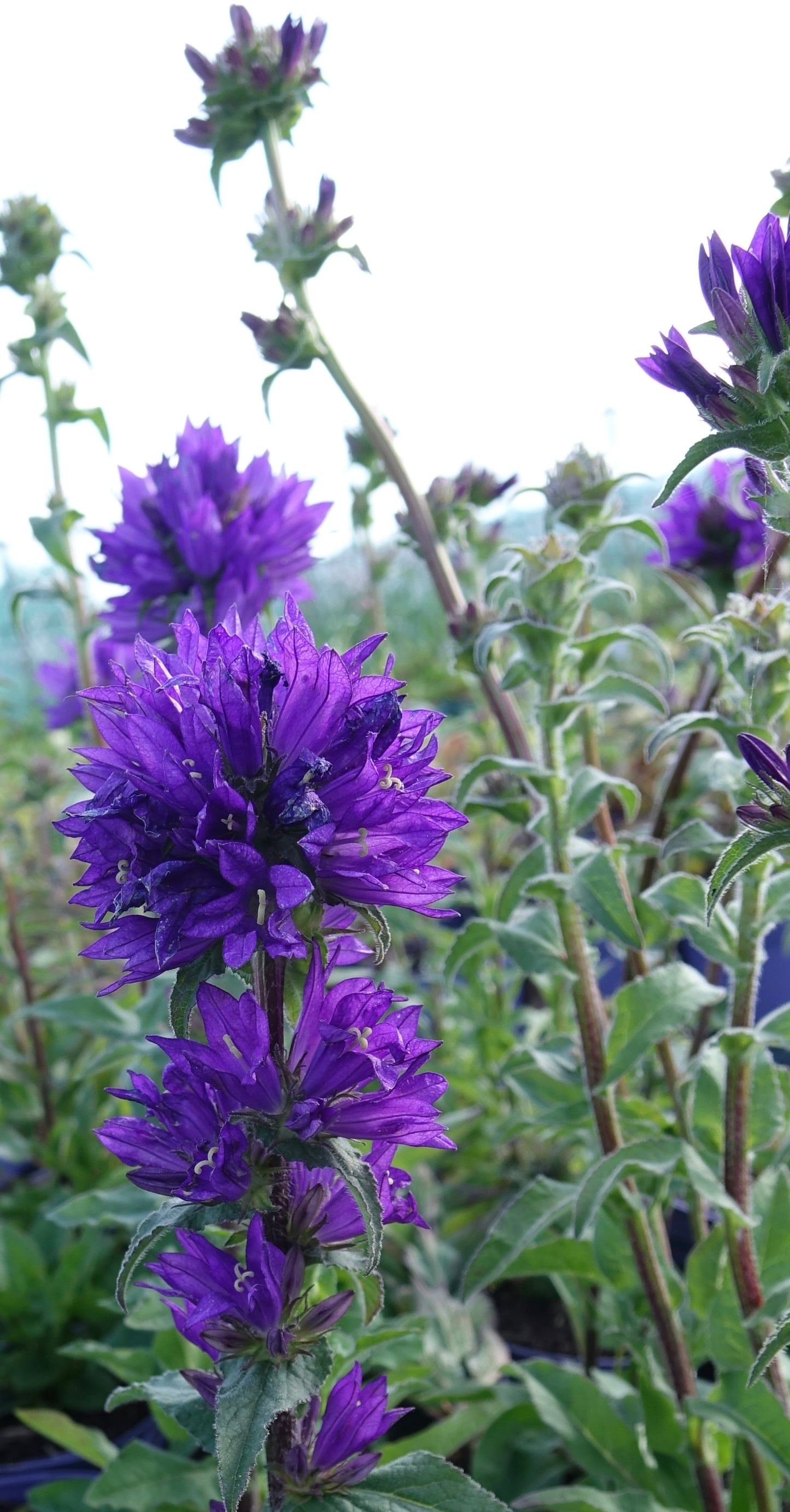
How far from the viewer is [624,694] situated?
4.29ft

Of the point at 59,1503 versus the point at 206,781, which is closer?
the point at 206,781

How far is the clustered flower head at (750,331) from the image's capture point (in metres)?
0.84

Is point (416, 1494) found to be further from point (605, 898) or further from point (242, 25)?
point (242, 25)

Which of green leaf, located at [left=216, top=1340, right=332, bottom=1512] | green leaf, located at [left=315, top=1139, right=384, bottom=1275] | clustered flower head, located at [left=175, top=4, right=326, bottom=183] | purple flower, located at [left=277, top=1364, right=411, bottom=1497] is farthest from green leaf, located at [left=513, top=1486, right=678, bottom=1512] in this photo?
clustered flower head, located at [left=175, top=4, right=326, bottom=183]

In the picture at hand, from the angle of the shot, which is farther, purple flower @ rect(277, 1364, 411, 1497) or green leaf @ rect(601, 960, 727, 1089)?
green leaf @ rect(601, 960, 727, 1089)

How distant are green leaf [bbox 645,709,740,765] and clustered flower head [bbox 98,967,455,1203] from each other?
50 cm

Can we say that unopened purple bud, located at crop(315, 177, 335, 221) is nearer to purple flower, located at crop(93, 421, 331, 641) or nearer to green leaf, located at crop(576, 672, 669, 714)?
purple flower, located at crop(93, 421, 331, 641)

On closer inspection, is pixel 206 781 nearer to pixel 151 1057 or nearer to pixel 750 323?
pixel 750 323

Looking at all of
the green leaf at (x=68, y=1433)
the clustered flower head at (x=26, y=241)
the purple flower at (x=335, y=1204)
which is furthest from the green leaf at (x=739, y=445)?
the clustered flower head at (x=26, y=241)

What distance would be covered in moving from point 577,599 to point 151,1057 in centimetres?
88

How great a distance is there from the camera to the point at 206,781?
2.57 feet

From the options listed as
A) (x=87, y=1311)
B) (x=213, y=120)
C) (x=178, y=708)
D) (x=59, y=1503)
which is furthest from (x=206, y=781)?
(x=87, y=1311)

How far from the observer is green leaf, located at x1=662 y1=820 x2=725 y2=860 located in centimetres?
122

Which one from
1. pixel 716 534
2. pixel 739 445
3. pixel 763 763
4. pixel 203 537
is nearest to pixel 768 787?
pixel 763 763
